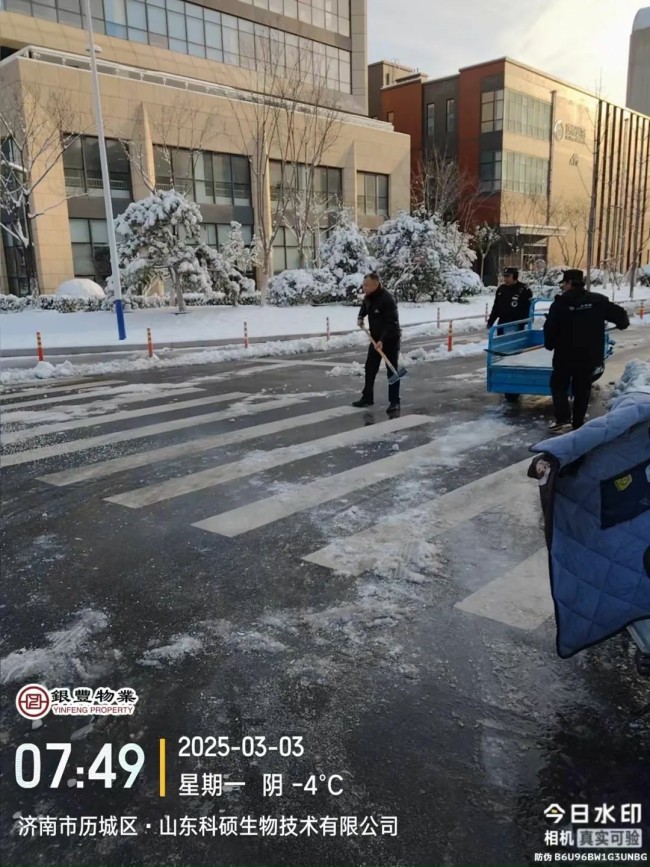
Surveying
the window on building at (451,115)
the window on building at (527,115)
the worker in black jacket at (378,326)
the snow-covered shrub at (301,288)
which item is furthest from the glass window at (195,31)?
the worker in black jacket at (378,326)

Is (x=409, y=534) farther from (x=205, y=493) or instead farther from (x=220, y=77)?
(x=220, y=77)

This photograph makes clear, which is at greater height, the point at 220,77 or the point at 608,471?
the point at 220,77

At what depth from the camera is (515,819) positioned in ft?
7.86

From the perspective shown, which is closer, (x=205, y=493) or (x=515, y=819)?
(x=515, y=819)

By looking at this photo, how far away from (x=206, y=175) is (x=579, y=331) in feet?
112

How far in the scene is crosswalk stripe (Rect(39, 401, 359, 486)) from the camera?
6688 mm

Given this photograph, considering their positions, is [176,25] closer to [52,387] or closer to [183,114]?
[183,114]

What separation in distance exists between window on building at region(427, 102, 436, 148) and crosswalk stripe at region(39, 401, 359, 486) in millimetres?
55333

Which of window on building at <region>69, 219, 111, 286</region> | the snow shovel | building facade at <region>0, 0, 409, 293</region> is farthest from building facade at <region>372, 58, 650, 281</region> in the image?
the snow shovel

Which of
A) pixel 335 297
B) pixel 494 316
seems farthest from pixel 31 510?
pixel 335 297

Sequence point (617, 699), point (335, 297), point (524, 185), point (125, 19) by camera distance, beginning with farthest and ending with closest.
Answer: point (524, 185) < point (125, 19) < point (335, 297) < point (617, 699)

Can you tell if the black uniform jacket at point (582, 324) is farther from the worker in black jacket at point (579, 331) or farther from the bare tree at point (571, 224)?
the bare tree at point (571, 224)

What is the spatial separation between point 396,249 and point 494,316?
21.6m

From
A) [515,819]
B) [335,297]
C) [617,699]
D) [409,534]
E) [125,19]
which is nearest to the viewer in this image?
[515,819]
